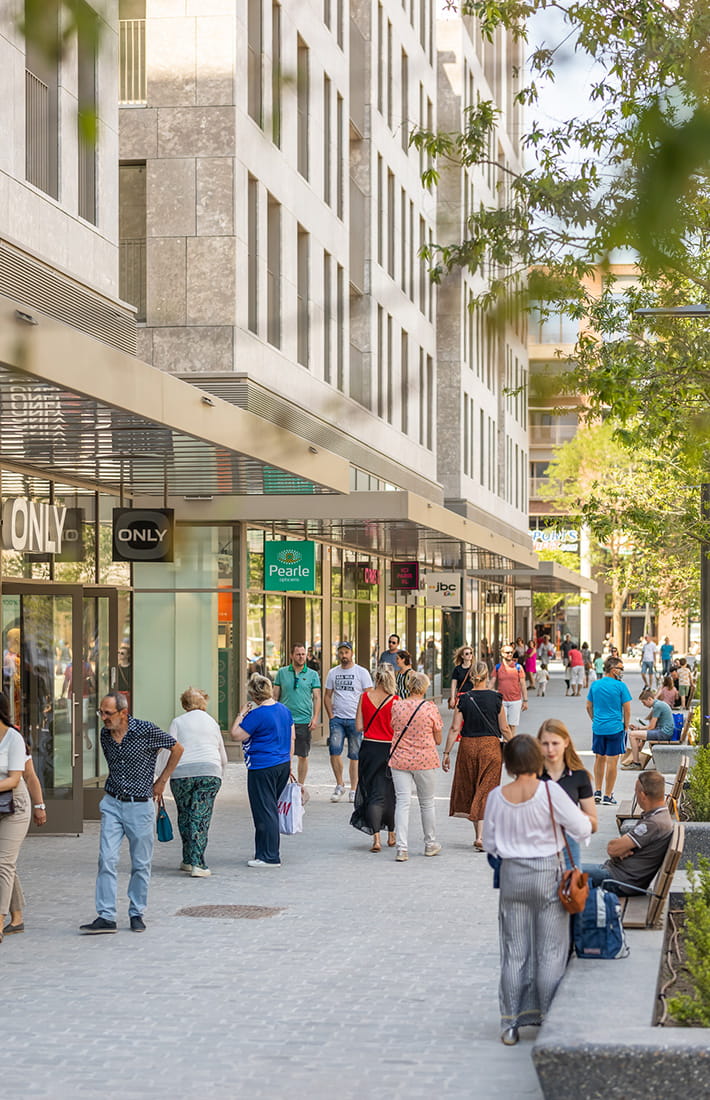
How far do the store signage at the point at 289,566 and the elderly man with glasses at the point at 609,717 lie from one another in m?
8.33

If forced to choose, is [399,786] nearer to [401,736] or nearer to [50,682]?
[401,736]

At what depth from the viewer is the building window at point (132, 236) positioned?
24.7m

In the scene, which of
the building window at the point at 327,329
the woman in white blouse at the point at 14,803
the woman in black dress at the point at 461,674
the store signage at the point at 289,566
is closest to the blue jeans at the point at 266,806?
the woman in white blouse at the point at 14,803

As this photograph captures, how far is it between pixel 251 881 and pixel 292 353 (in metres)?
15.4

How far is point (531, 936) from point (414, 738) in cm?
667

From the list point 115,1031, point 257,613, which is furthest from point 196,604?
point 115,1031

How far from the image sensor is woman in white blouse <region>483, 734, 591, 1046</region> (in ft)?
25.4

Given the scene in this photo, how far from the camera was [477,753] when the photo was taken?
14.9 metres

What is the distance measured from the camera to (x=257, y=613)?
27.2m

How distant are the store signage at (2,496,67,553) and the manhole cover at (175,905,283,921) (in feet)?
17.1

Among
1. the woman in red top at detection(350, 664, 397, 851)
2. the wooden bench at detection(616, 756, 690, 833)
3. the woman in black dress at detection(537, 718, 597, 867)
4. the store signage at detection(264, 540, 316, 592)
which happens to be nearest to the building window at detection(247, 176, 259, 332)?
the store signage at detection(264, 540, 316, 592)

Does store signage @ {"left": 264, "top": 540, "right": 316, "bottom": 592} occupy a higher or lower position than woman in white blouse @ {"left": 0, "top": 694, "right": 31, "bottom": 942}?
higher

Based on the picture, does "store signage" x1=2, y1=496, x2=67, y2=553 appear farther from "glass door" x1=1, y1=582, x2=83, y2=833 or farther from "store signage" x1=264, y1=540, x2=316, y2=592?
"store signage" x1=264, y1=540, x2=316, y2=592

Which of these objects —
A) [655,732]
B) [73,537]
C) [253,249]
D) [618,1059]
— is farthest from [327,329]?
[618,1059]
